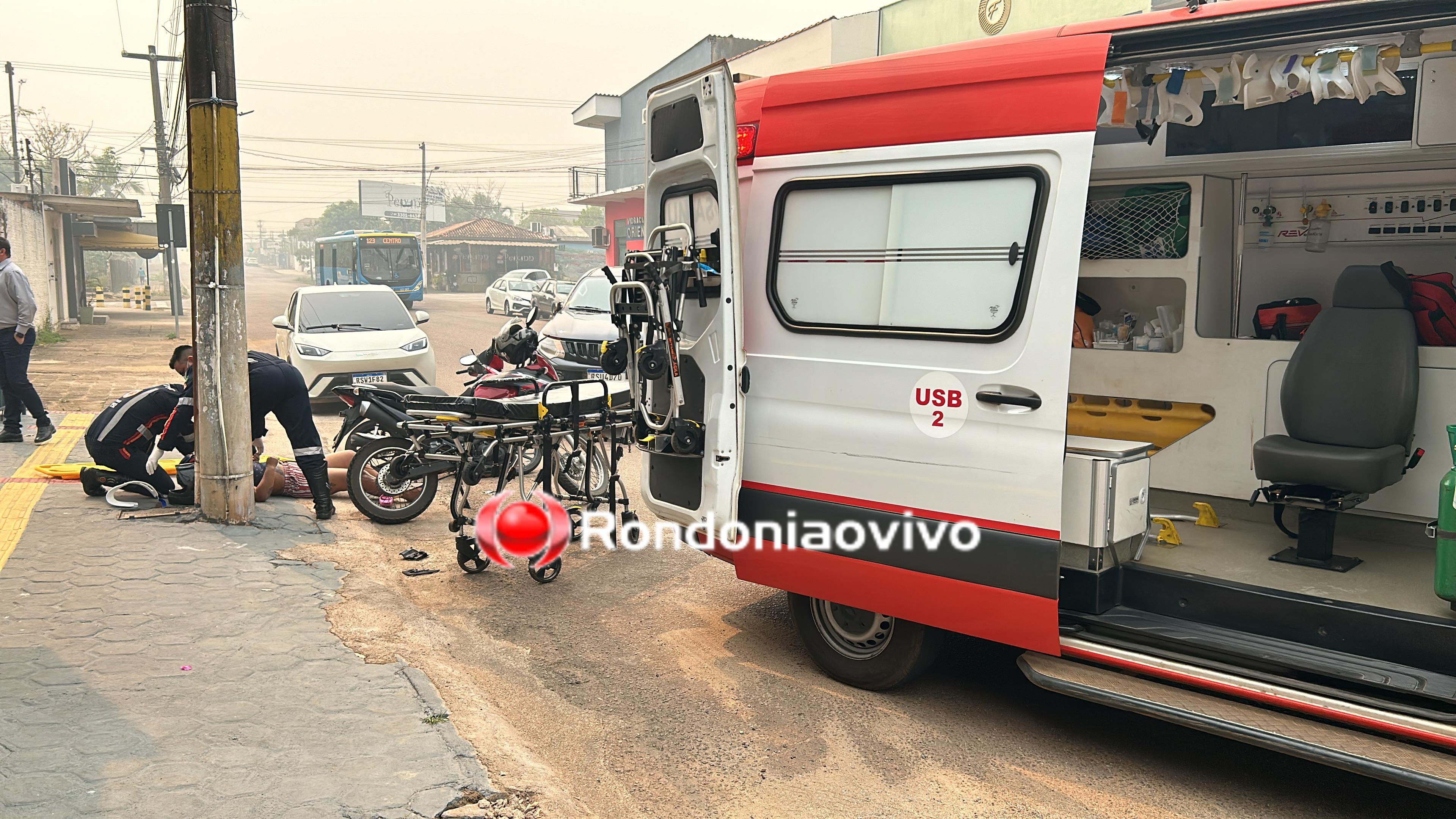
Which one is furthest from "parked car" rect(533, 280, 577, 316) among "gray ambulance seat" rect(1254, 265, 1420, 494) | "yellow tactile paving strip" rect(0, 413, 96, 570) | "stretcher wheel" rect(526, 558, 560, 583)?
"gray ambulance seat" rect(1254, 265, 1420, 494)

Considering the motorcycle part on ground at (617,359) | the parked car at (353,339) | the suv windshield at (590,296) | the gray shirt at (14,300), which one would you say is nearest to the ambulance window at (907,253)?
the motorcycle part on ground at (617,359)

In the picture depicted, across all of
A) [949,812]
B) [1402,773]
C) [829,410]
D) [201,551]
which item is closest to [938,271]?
[829,410]

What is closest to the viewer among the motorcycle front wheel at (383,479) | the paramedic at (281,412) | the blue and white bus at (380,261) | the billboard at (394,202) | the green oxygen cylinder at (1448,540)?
the green oxygen cylinder at (1448,540)

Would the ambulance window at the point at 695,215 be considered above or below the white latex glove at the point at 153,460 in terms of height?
above

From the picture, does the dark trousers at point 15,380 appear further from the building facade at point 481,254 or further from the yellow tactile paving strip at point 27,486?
the building facade at point 481,254

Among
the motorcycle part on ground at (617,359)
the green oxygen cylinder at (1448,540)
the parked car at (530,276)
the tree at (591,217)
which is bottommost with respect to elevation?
the green oxygen cylinder at (1448,540)

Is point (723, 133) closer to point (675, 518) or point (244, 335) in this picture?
point (675, 518)

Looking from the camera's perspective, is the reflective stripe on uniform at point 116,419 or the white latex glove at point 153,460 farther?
the white latex glove at point 153,460

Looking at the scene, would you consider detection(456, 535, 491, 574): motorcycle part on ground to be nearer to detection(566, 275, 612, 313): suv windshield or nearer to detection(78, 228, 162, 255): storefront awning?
detection(566, 275, 612, 313): suv windshield

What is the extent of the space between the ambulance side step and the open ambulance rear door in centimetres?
156

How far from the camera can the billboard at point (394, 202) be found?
93.2 m

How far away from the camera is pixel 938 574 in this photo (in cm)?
425

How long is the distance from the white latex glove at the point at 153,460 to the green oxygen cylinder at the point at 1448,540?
290 inches

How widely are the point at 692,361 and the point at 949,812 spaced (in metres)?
2.30
